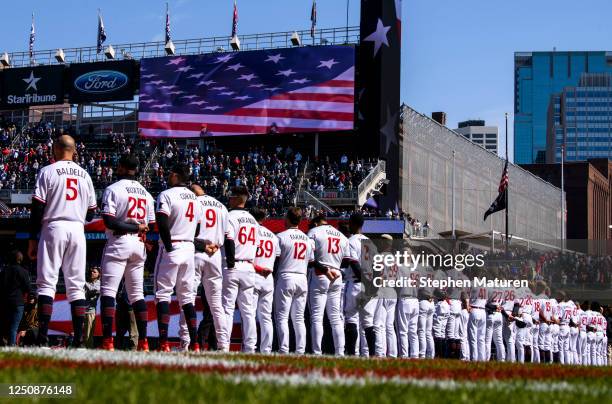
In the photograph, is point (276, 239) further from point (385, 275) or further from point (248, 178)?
point (248, 178)

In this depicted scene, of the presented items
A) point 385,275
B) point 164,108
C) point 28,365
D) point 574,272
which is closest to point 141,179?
point 164,108

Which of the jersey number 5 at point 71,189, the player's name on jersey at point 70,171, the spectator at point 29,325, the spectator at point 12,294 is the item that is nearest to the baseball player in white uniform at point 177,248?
the player's name on jersey at point 70,171

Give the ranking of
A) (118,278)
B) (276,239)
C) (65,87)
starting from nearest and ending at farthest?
(118,278)
(276,239)
(65,87)

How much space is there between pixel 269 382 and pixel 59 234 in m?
5.00

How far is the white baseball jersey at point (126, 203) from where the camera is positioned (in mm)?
11852

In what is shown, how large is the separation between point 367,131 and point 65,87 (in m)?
20.1

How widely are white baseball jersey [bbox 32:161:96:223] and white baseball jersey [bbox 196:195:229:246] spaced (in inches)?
87.6

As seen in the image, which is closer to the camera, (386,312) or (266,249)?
(266,249)

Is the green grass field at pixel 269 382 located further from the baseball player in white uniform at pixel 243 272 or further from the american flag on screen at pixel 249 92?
the american flag on screen at pixel 249 92

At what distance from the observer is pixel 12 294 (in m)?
16.6

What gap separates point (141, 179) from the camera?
5800 centimetres

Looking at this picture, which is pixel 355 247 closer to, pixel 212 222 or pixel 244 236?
pixel 244 236

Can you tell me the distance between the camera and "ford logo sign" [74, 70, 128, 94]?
2458 inches

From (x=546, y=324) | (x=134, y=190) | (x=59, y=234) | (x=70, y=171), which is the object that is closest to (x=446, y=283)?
(x=546, y=324)
